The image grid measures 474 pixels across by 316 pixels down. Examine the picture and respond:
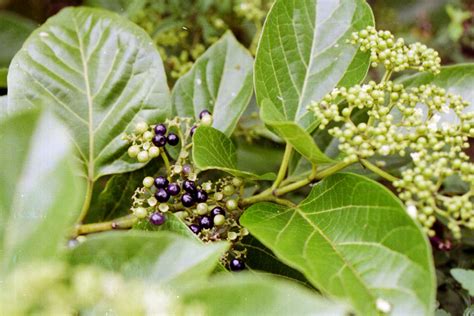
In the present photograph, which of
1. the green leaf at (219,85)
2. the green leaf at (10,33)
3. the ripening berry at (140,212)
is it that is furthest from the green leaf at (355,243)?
the green leaf at (10,33)

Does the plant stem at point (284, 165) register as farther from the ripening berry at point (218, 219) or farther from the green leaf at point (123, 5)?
the green leaf at point (123, 5)

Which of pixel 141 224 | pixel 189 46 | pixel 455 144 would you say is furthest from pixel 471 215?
pixel 189 46

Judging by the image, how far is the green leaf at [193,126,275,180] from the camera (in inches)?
33.9

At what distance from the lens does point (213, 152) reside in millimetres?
894

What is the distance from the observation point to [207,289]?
1.91 ft

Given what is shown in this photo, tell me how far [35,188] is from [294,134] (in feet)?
1.09

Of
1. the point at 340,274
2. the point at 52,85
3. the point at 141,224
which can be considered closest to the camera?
the point at 340,274

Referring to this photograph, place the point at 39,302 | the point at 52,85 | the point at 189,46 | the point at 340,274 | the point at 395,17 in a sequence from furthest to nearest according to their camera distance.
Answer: the point at 395,17 → the point at 189,46 → the point at 52,85 → the point at 340,274 → the point at 39,302

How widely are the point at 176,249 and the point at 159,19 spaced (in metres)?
0.96

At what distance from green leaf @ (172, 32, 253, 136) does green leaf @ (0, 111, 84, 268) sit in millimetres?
476

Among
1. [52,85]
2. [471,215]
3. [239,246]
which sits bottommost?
[239,246]

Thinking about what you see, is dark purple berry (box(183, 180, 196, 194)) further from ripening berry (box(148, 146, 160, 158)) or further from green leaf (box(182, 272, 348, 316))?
green leaf (box(182, 272, 348, 316))

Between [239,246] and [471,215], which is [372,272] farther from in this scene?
[239,246]

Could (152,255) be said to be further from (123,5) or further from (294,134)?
(123,5)
